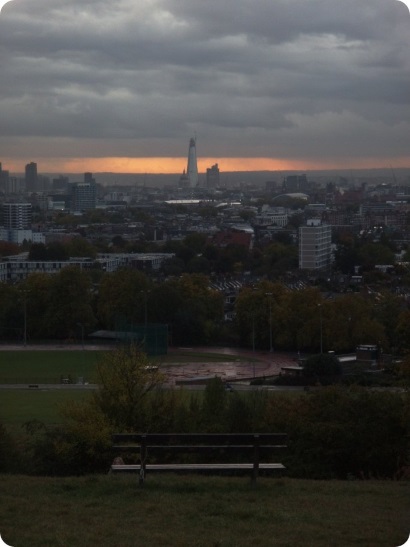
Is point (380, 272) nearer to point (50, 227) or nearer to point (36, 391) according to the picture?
point (36, 391)

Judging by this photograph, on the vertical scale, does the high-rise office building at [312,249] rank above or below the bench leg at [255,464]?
below

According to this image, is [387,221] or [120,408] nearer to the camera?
[120,408]

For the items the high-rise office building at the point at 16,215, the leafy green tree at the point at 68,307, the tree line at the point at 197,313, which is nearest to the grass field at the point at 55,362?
the tree line at the point at 197,313

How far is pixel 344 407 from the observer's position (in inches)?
197

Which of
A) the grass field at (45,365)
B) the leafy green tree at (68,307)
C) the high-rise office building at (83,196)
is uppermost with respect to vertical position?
the high-rise office building at (83,196)

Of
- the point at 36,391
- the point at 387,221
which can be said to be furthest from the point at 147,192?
the point at 36,391

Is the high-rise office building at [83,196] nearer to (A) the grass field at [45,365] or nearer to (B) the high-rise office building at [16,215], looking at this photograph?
(B) the high-rise office building at [16,215]

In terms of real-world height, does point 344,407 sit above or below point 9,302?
above

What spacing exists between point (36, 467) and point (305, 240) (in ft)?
87.2

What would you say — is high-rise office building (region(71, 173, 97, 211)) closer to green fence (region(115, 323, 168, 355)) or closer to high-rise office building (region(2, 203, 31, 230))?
high-rise office building (region(2, 203, 31, 230))

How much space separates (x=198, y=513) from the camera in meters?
2.83

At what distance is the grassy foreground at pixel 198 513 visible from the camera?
2592 mm

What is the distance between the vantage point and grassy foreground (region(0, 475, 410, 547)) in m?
2.59

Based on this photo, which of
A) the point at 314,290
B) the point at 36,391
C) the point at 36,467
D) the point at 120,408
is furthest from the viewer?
the point at 314,290
